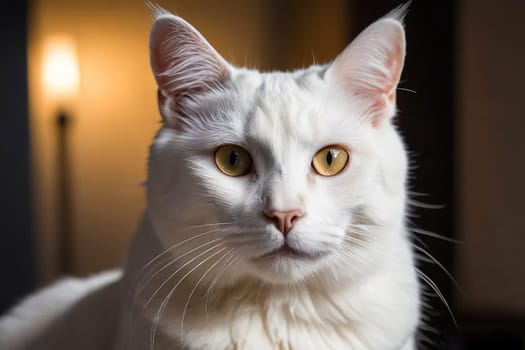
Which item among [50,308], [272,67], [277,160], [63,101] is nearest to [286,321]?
[277,160]

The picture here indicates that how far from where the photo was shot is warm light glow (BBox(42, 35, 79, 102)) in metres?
2.79

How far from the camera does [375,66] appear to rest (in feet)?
3.17

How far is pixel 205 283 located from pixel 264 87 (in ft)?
1.03

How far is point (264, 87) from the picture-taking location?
3.12ft

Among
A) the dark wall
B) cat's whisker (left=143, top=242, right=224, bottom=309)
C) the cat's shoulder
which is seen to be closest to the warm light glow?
the dark wall

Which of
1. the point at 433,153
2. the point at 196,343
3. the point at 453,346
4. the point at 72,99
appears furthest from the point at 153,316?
the point at 72,99

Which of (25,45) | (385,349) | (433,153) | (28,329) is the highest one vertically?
(25,45)

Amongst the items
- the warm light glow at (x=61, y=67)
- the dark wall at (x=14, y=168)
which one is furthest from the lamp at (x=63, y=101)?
the dark wall at (x=14, y=168)

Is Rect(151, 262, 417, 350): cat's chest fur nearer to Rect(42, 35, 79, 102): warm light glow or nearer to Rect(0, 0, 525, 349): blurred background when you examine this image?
Rect(0, 0, 525, 349): blurred background

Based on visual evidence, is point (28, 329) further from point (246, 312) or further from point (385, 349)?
point (385, 349)

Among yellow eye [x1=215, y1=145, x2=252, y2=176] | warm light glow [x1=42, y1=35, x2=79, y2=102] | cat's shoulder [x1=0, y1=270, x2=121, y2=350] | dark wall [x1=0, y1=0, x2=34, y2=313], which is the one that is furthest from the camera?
warm light glow [x1=42, y1=35, x2=79, y2=102]

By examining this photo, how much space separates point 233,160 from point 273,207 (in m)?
0.14

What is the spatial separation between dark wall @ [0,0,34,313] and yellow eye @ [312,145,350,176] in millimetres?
1732

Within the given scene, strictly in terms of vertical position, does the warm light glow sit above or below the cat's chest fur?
above
